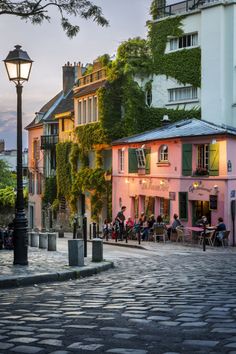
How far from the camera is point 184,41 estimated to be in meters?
41.4

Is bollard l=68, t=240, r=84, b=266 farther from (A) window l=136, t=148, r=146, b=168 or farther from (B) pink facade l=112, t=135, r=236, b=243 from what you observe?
(A) window l=136, t=148, r=146, b=168

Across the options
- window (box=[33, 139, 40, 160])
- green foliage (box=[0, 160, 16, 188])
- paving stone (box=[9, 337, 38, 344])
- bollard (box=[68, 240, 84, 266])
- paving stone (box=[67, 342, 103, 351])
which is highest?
window (box=[33, 139, 40, 160])

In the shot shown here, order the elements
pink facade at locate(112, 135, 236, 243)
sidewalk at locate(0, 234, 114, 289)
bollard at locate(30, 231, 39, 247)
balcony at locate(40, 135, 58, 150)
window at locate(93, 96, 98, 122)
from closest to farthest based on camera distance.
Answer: sidewalk at locate(0, 234, 114, 289) < bollard at locate(30, 231, 39, 247) < pink facade at locate(112, 135, 236, 243) < window at locate(93, 96, 98, 122) < balcony at locate(40, 135, 58, 150)

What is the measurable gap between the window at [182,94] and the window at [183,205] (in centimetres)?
966

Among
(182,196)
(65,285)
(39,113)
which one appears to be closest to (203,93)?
(182,196)

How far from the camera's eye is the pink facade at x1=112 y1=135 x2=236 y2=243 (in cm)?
3045

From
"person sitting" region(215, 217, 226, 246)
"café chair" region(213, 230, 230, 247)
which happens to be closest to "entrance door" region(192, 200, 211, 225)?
"café chair" region(213, 230, 230, 247)

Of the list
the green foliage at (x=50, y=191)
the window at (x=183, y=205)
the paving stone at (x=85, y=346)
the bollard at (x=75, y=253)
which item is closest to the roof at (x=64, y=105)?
the green foliage at (x=50, y=191)

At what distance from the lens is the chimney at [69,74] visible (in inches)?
2251

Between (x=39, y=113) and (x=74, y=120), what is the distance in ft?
37.9

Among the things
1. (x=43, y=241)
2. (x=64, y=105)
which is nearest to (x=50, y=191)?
(x=64, y=105)

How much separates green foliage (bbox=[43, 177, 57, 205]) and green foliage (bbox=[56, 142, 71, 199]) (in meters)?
1.37

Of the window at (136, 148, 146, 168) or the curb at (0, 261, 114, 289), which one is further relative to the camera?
the window at (136, 148, 146, 168)

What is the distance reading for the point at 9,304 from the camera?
341 inches
